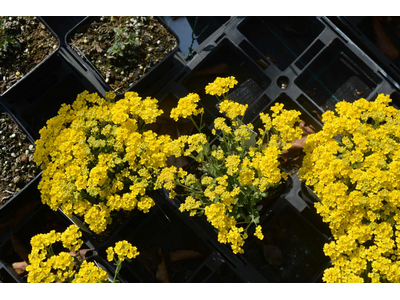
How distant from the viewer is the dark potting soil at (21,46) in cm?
250

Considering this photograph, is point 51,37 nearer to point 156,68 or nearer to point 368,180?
point 156,68

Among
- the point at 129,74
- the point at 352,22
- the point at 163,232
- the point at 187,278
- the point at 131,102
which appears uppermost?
the point at 129,74

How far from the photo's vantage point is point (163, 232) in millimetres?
2648

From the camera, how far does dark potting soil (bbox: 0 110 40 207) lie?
2.47 metres

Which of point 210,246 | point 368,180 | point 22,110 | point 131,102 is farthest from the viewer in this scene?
point 22,110

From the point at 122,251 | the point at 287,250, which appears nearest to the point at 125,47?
the point at 122,251

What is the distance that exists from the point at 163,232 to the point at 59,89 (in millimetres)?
1324

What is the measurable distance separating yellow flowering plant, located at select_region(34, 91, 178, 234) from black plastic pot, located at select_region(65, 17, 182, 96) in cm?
36

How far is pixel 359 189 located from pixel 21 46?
2.36 meters

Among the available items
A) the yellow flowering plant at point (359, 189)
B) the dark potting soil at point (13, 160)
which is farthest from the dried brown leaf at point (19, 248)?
the yellow flowering plant at point (359, 189)

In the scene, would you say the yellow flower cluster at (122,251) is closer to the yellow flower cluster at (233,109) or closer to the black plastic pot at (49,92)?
the yellow flower cluster at (233,109)

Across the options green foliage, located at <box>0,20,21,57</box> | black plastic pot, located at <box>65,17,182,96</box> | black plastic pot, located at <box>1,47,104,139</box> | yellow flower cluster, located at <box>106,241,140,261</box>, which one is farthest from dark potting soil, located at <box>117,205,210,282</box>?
green foliage, located at <box>0,20,21,57</box>

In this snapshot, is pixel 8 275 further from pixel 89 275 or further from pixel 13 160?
pixel 89 275

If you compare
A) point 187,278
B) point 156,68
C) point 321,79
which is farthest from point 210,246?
point 321,79
